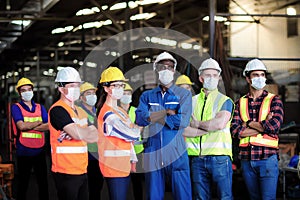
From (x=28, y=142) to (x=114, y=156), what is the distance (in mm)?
1937

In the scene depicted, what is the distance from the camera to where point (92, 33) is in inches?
749

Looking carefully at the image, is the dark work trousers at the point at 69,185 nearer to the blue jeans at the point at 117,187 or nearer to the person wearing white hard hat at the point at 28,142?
the blue jeans at the point at 117,187

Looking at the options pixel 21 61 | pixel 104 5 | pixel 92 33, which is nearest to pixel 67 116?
pixel 104 5

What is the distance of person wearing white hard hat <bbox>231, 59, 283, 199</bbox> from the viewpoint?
5309mm

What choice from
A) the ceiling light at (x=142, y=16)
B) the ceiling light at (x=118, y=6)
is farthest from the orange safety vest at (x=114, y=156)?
the ceiling light at (x=142, y=16)

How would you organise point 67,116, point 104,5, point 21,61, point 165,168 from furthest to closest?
1. point 21,61
2. point 104,5
3. point 165,168
4. point 67,116

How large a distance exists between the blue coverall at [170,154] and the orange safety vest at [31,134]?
192 centimetres

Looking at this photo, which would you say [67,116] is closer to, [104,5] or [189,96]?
[189,96]

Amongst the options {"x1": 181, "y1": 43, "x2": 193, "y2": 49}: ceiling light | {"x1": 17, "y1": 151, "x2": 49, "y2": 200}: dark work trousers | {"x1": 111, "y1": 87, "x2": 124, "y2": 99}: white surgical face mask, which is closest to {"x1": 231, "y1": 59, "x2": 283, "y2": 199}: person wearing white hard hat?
{"x1": 111, "y1": 87, "x2": 124, "y2": 99}: white surgical face mask

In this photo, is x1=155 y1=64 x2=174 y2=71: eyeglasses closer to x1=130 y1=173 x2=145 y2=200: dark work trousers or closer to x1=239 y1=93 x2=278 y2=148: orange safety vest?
x1=239 y1=93 x2=278 y2=148: orange safety vest

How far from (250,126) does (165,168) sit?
3.10 ft

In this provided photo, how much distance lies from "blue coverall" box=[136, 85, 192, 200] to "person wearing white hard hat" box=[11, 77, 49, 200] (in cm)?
185

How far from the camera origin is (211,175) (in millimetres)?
5402

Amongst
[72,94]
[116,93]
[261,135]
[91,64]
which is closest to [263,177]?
[261,135]
